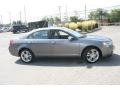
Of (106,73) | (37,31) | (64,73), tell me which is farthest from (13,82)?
(37,31)

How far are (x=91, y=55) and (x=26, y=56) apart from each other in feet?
9.02

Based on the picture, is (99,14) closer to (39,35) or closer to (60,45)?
(39,35)

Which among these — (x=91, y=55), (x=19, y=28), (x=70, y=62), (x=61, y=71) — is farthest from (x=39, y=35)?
(x=19, y=28)

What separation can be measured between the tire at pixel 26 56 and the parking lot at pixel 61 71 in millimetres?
213

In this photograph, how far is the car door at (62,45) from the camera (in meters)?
10.6

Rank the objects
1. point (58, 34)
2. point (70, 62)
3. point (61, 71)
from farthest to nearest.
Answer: point (58, 34) → point (70, 62) → point (61, 71)

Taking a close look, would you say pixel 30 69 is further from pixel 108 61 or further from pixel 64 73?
pixel 108 61

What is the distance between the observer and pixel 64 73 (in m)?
8.98

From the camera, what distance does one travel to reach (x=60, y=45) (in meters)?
Result: 10.7

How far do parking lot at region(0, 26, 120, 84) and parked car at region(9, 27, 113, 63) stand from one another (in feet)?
1.16

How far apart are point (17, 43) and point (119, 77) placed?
199 inches

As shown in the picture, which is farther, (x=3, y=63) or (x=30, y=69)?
(x=3, y=63)

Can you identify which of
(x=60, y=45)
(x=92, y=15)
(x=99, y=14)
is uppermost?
(x=99, y=14)

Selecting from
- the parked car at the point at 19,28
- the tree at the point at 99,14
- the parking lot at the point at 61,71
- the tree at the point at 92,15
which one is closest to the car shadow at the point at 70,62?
the parking lot at the point at 61,71
